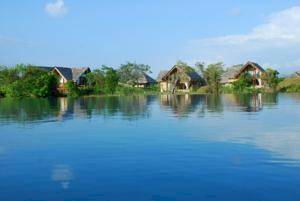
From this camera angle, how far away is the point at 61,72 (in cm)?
7881

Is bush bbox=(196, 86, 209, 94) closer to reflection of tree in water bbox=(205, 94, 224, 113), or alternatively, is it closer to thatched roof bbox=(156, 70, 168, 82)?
Result: thatched roof bbox=(156, 70, 168, 82)

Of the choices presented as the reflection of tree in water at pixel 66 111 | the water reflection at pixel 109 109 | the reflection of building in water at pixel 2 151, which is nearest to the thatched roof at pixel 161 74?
the water reflection at pixel 109 109

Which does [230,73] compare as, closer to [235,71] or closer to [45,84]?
[235,71]

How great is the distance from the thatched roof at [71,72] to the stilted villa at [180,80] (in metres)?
14.9

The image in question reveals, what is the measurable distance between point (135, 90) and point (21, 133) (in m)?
59.6

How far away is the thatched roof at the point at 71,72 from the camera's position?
79.0 meters

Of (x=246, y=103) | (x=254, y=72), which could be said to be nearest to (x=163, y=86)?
(x=254, y=72)

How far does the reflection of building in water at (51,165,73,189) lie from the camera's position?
30.6 feet

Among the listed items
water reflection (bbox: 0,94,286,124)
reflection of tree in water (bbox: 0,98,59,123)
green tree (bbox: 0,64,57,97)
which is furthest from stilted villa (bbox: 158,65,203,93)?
reflection of tree in water (bbox: 0,98,59,123)

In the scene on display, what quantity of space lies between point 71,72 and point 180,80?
65.9ft

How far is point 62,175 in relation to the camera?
1019cm

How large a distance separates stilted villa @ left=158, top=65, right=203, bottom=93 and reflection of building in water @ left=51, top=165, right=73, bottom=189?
226 ft

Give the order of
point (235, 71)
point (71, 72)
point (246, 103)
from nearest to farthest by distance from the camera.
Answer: point (246, 103), point (71, 72), point (235, 71)

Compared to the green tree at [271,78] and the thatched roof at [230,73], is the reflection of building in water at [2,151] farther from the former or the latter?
the thatched roof at [230,73]
